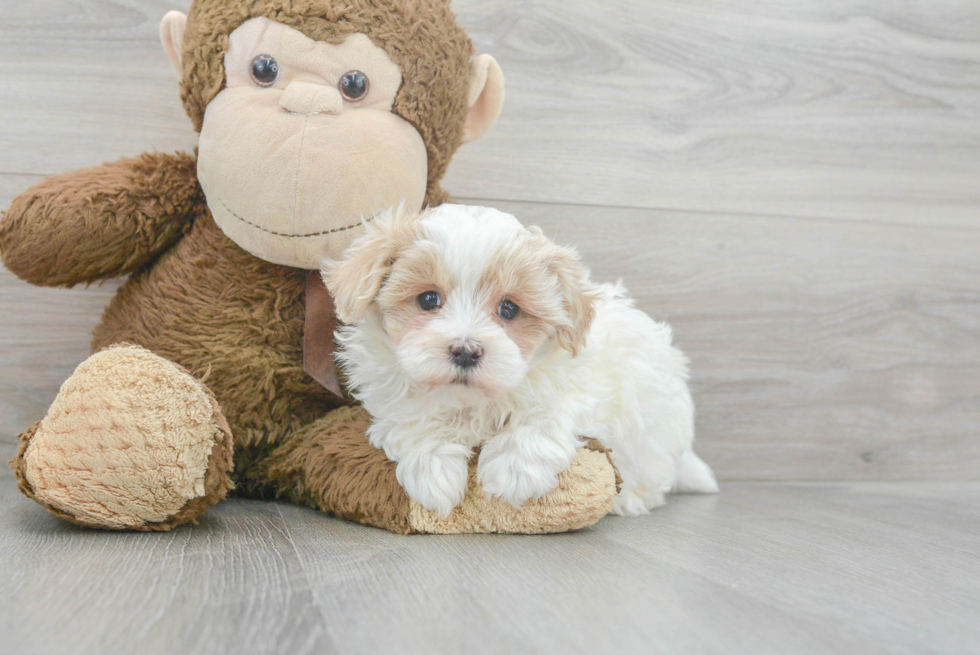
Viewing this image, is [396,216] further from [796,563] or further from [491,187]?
[796,563]

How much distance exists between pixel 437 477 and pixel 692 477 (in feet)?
2.04

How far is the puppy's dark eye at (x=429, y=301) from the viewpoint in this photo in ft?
3.18

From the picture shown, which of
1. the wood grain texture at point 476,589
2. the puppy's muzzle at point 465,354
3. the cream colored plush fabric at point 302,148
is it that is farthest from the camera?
the cream colored plush fabric at point 302,148

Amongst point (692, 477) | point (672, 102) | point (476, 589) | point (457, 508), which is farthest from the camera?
point (672, 102)

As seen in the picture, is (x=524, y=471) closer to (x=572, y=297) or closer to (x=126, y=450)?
(x=572, y=297)

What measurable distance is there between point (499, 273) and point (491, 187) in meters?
0.60

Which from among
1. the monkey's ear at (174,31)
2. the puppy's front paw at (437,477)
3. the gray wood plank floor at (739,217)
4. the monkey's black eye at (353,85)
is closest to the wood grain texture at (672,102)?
the gray wood plank floor at (739,217)

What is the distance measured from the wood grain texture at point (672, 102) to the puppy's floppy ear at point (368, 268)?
1.77 ft

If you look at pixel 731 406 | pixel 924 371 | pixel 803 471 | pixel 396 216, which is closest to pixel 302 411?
pixel 396 216

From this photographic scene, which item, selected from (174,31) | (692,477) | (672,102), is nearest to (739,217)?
(672,102)

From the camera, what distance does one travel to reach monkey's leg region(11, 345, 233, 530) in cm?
91

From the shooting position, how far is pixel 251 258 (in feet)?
3.93

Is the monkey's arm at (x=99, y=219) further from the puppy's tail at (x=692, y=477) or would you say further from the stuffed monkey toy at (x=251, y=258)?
the puppy's tail at (x=692, y=477)

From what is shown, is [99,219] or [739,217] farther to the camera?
[739,217]
